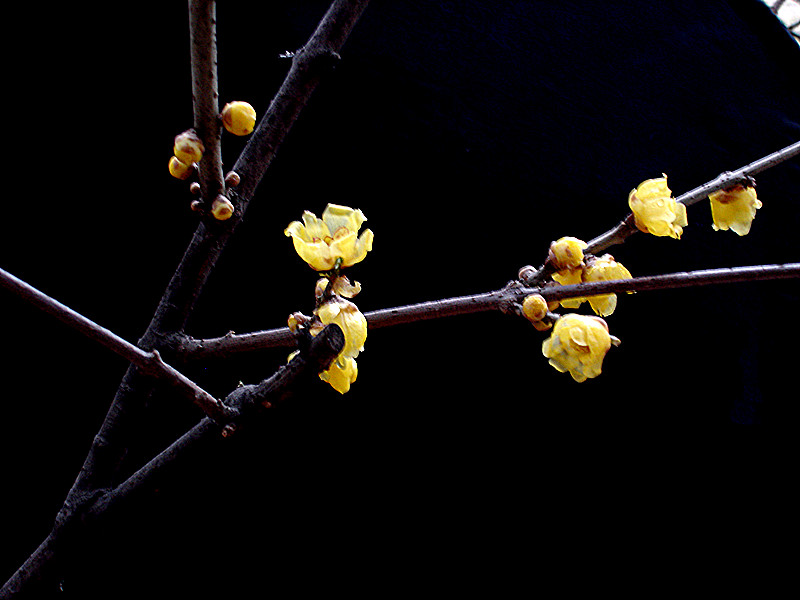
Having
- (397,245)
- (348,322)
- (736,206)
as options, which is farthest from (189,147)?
(397,245)

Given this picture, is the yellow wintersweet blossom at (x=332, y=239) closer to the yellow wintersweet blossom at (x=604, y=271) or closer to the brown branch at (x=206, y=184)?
the brown branch at (x=206, y=184)

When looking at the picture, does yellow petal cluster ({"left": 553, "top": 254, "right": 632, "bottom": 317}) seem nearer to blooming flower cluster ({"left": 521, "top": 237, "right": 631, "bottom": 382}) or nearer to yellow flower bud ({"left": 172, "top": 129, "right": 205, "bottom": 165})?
blooming flower cluster ({"left": 521, "top": 237, "right": 631, "bottom": 382})

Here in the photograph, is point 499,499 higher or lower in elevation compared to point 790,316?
lower

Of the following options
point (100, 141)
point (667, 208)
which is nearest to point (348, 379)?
point (667, 208)

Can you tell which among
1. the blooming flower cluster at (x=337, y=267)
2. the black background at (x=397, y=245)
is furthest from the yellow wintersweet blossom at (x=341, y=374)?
the black background at (x=397, y=245)

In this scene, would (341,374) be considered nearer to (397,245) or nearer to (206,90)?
(206,90)

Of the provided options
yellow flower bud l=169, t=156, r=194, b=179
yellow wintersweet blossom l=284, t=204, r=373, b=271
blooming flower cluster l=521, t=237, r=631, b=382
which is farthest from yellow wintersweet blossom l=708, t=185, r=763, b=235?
yellow flower bud l=169, t=156, r=194, b=179

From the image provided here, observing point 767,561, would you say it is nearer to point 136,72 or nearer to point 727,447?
point 727,447
